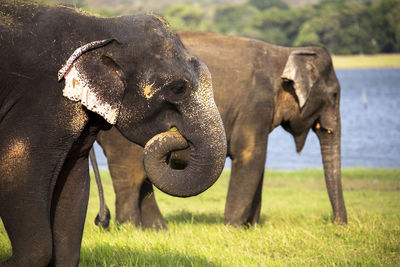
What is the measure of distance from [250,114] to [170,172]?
14.3 ft

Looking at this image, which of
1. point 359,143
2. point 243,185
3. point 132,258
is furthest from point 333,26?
point 132,258

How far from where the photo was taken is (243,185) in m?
8.90

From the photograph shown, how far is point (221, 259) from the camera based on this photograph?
20.8ft

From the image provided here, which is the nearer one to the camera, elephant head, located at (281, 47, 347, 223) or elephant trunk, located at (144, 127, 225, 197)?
elephant trunk, located at (144, 127, 225, 197)

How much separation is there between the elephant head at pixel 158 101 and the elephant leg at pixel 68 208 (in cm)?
48

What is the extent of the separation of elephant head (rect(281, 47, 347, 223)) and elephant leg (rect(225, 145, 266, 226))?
0.81 meters

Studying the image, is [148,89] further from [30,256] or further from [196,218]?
[196,218]

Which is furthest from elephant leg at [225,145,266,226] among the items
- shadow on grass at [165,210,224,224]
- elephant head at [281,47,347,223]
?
elephant head at [281,47,347,223]

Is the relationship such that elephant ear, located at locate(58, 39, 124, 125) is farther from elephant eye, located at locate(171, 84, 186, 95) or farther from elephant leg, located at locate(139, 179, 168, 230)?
elephant leg, located at locate(139, 179, 168, 230)

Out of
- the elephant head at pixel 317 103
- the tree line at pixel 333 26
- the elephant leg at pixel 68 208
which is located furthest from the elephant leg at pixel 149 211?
the tree line at pixel 333 26

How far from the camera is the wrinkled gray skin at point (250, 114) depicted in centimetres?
835

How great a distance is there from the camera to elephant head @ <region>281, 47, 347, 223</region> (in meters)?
9.20

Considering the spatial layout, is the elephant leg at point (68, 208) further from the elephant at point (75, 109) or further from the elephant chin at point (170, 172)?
the elephant chin at point (170, 172)

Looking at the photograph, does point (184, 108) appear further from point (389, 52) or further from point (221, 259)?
point (389, 52)
